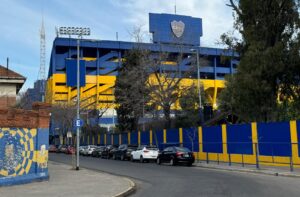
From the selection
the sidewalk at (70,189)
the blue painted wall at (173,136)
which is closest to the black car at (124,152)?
the blue painted wall at (173,136)

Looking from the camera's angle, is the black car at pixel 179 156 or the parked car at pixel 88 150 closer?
the black car at pixel 179 156

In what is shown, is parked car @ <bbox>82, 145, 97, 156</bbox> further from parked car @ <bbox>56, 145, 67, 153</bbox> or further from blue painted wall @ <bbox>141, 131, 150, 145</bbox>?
parked car @ <bbox>56, 145, 67, 153</bbox>

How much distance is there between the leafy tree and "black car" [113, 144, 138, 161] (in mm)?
12170

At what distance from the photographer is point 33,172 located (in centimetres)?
1973

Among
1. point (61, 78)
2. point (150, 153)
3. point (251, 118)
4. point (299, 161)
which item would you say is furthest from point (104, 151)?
point (61, 78)

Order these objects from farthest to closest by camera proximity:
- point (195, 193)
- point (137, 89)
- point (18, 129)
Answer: point (137, 89)
point (18, 129)
point (195, 193)

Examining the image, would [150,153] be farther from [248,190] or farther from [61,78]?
[61,78]

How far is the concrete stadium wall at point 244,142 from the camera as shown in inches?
1021

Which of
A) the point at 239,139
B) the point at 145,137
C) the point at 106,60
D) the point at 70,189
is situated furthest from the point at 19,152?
the point at 106,60

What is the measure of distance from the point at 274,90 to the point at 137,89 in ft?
57.3

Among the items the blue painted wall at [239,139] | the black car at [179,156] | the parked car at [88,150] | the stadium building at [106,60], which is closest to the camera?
the blue painted wall at [239,139]

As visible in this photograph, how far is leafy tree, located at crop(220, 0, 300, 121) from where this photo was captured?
106ft

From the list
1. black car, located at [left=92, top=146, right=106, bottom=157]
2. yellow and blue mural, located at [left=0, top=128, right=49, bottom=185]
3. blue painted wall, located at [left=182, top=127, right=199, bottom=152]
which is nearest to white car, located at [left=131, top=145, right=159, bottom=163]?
blue painted wall, located at [left=182, top=127, right=199, bottom=152]

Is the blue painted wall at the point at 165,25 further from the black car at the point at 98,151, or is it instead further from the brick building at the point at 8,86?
the brick building at the point at 8,86
